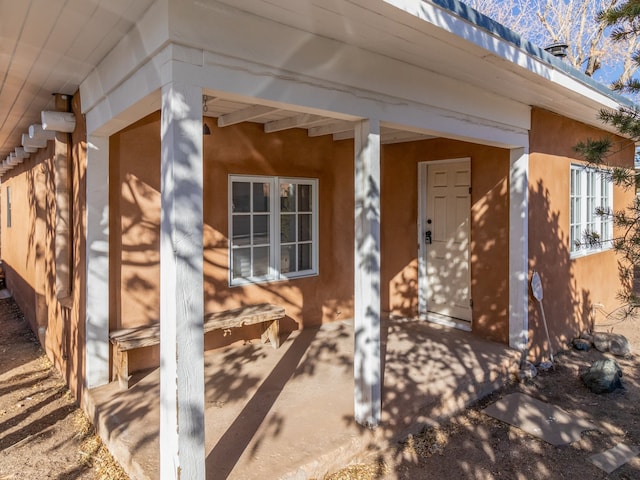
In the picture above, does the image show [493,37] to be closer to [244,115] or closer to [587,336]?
[244,115]

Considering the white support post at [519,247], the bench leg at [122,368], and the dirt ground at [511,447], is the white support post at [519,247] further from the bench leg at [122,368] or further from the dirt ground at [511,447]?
the bench leg at [122,368]

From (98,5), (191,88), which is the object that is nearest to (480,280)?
(191,88)

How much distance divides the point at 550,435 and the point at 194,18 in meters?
4.13

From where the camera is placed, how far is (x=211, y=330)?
4523 millimetres

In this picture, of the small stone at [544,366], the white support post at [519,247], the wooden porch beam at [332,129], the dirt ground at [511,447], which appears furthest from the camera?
the small stone at [544,366]

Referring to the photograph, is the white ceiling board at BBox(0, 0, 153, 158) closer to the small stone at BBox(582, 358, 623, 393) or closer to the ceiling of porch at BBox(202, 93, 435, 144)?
the ceiling of porch at BBox(202, 93, 435, 144)

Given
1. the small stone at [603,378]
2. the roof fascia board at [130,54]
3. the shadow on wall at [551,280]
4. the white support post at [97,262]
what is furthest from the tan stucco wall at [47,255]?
the small stone at [603,378]

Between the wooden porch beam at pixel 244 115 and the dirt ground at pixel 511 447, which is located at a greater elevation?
the wooden porch beam at pixel 244 115

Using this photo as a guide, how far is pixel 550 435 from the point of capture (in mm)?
3652

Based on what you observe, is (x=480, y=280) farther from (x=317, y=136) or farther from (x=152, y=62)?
(x=152, y=62)

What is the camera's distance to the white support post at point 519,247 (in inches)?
198

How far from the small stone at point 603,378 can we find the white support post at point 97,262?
4992 millimetres

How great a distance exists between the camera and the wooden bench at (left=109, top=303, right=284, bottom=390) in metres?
3.92

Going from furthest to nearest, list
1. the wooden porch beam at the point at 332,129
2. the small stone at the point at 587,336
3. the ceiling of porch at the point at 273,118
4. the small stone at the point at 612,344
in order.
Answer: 1. the small stone at the point at 587,336
2. the small stone at the point at 612,344
3. the wooden porch beam at the point at 332,129
4. the ceiling of porch at the point at 273,118
